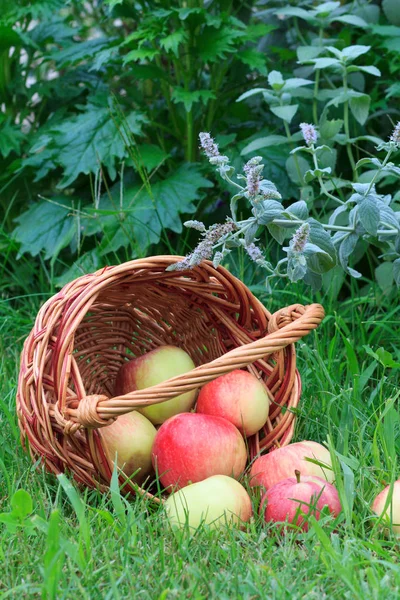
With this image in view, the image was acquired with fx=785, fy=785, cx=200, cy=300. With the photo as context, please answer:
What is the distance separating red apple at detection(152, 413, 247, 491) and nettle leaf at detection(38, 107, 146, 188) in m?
1.03

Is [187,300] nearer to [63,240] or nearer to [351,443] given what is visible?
[351,443]

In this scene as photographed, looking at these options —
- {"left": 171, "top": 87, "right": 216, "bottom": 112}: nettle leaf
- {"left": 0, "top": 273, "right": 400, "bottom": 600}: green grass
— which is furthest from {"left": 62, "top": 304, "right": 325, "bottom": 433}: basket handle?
{"left": 171, "top": 87, "right": 216, "bottom": 112}: nettle leaf

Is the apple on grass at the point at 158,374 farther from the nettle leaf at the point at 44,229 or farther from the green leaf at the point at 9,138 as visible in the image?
the green leaf at the point at 9,138

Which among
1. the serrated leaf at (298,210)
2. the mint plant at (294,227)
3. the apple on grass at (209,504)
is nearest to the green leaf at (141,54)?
the mint plant at (294,227)

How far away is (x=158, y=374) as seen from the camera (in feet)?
4.91

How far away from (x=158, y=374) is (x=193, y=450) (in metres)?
0.24

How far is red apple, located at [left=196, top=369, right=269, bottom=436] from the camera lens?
1433 millimetres

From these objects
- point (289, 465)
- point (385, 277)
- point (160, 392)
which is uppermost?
point (160, 392)

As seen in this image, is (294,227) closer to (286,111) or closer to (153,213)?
(286,111)

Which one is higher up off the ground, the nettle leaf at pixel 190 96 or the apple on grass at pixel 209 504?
the nettle leaf at pixel 190 96

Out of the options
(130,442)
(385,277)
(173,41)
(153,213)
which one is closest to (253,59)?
(173,41)

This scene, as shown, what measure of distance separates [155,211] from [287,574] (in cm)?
129

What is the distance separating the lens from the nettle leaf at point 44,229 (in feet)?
7.38

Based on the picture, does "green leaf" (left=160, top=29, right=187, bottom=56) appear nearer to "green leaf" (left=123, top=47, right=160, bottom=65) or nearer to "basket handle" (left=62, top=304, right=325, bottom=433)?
"green leaf" (left=123, top=47, right=160, bottom=65)
